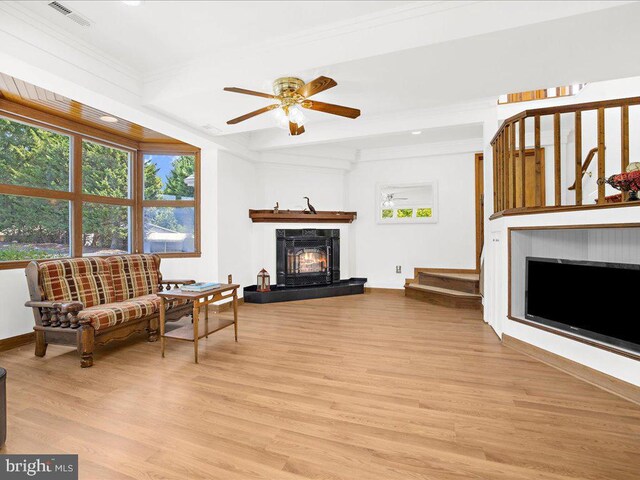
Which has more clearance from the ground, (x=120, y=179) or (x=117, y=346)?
Result: (x=120, y=179)

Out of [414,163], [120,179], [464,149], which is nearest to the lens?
[120,179]

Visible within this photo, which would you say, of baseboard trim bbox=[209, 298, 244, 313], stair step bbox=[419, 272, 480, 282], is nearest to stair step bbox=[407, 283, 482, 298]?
stair step bbox=[419, 272, 480, 282]

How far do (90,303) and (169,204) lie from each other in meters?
2.00

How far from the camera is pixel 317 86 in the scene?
8.99ft

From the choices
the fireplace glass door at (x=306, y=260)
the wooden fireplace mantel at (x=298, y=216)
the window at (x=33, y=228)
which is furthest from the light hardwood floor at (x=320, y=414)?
the wooden fireplace mantel at (x=298, y=216)

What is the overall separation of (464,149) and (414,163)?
0.93 m

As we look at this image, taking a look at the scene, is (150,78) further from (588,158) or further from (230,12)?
(588,158)

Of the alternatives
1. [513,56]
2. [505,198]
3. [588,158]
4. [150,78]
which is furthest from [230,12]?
[588,158]

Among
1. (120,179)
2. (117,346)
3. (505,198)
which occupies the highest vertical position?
(120,179)

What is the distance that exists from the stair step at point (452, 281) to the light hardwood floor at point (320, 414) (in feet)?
6.39

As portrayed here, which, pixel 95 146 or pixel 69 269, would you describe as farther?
pixel 95 146

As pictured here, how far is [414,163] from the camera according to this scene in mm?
6480

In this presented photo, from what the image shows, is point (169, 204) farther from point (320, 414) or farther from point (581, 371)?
point (581, 371)

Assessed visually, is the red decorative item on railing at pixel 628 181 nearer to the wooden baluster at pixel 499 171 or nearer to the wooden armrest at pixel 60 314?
the wooden baluster at pixel 499 171
